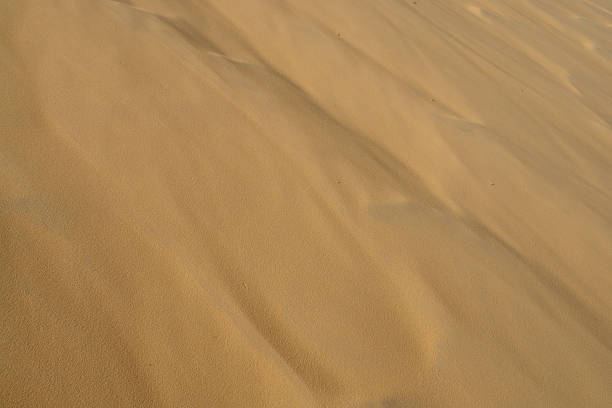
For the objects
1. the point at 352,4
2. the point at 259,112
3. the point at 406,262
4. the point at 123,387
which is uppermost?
the point at 352,4

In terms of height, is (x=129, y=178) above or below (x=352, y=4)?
below

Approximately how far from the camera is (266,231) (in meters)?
1.36

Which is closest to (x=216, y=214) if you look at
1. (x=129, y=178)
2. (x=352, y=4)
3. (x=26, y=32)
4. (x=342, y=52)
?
(x=129, y=178)

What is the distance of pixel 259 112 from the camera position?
1.79 metres

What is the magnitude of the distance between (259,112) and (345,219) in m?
0.55

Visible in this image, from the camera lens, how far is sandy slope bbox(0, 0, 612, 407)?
1050 millimetres

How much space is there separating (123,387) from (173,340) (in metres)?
0.13

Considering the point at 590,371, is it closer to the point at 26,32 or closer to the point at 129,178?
the point at 129,178

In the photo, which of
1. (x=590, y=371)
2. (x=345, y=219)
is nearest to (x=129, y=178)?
(x=345, y=219)

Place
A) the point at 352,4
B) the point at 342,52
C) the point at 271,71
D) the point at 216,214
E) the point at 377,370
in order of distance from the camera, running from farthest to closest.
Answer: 1. the point at 352,4
2. the point at 342,52
3. the point at 271,71
4. the point at 216,214
5. the point at 377,370

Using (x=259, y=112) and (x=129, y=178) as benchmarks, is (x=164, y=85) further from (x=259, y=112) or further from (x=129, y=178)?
(x=129, y=178)

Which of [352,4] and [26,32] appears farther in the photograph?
[352,4]

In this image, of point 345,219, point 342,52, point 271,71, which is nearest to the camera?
point 345,219

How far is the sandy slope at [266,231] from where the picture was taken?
1050 millimetres
